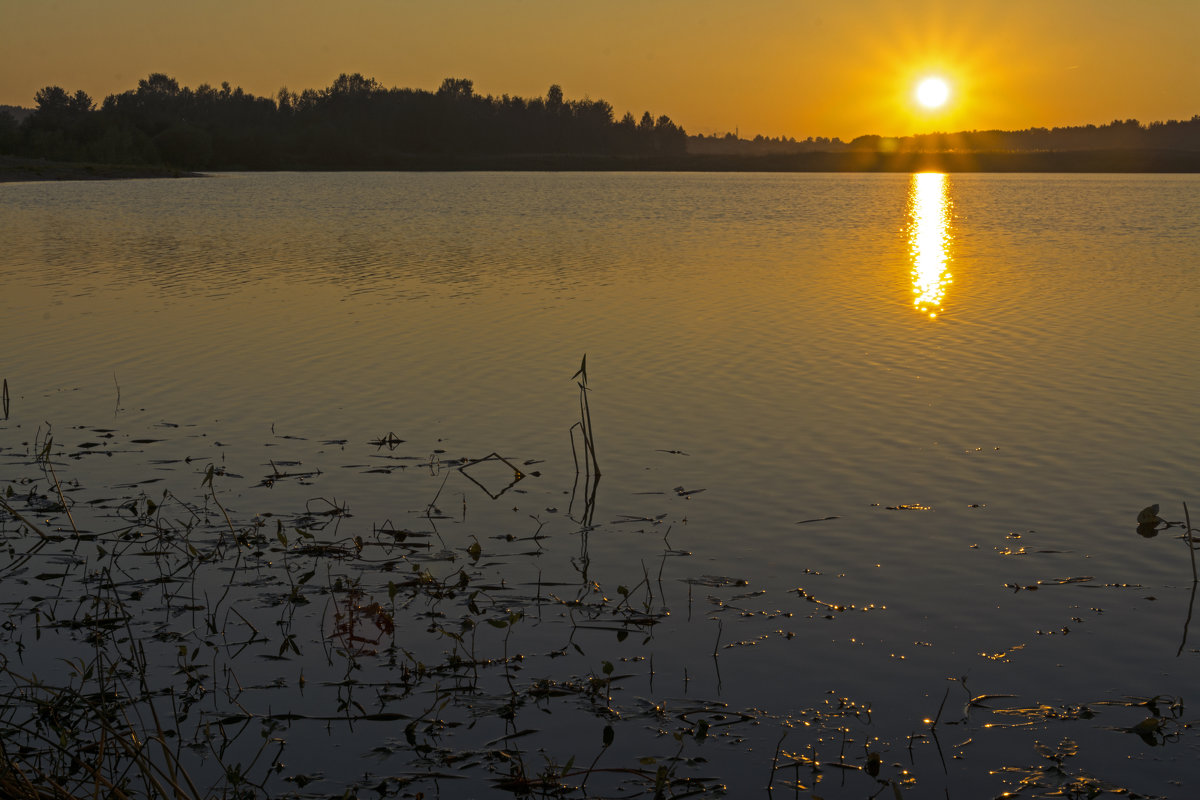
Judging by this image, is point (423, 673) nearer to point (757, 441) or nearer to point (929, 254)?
point (757, 441)

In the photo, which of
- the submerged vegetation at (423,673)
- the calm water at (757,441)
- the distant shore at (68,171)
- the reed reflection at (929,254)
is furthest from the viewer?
the distant shore at (68,171)

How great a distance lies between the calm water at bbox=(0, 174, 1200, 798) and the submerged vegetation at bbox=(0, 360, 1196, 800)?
0.08m

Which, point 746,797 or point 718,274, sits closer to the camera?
point 746,797

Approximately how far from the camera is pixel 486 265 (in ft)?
130

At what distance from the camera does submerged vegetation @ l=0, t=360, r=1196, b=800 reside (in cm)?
714

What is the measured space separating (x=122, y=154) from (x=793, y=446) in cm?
16296

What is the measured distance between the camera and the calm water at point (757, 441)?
8.64m

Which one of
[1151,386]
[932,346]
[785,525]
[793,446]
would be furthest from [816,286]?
[785,525]

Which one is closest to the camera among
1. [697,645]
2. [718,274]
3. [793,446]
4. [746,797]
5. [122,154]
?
[746,797]

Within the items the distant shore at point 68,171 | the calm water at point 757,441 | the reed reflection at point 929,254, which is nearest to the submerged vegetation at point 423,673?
the calm water at point 757,441

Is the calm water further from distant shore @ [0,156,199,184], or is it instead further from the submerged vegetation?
distant shore @ [0,156,199,184]

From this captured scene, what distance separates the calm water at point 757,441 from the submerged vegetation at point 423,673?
8cm

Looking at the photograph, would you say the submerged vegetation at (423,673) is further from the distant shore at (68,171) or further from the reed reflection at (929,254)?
the distant shore at (68,171)

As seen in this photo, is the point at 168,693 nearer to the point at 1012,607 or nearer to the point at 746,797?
the point at 746,797
